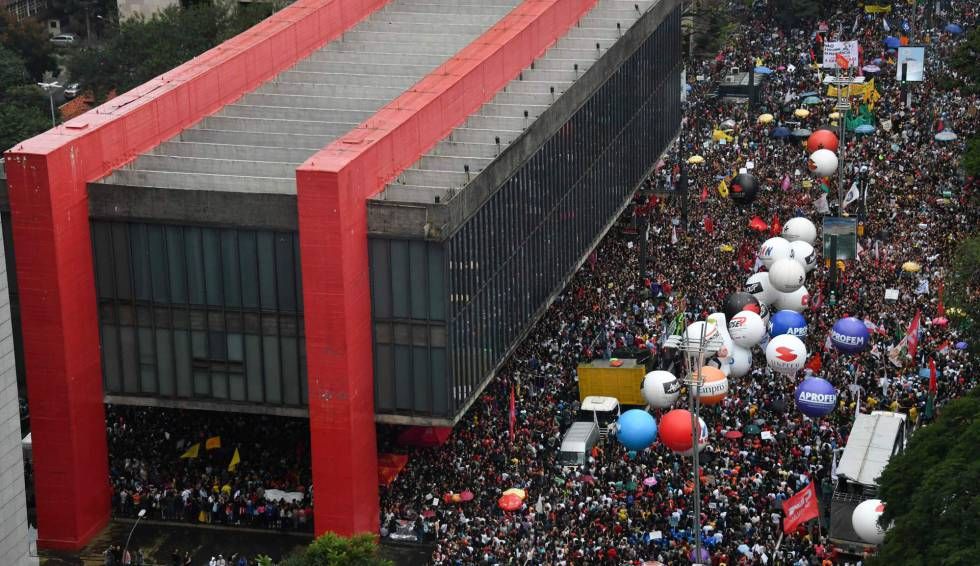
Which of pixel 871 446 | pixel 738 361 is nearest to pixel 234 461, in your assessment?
pixel 738 361

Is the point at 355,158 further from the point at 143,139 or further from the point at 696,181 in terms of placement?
the point at 696,181

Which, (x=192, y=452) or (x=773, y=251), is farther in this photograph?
(x=773, y=251)

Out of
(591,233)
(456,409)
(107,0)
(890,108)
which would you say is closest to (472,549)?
(456,409)

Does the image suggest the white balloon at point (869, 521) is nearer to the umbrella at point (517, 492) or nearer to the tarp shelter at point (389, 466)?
the umbrella at point (517, 492)

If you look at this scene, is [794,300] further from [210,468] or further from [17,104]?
[17,104]

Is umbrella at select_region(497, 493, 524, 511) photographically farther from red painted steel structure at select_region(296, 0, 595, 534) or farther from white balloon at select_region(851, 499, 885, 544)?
white balloon at select_region(851, 499, 885, 544)

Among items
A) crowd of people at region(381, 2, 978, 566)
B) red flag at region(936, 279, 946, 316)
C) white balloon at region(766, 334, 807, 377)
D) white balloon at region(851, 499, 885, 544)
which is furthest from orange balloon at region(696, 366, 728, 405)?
red flag at region(936, 279, 946, 316)
